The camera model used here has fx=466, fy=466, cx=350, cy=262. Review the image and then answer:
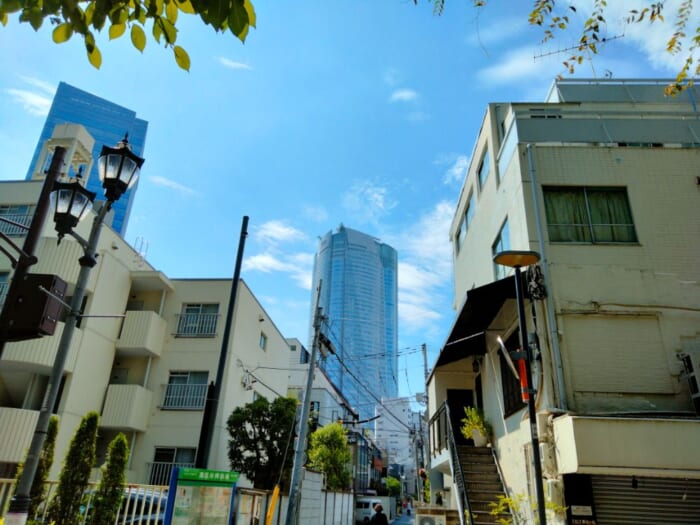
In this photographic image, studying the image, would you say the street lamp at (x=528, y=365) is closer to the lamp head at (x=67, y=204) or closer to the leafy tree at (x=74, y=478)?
the lamp head at (x=67, y=204)

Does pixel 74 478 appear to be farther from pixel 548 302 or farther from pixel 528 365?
pixel 548 302

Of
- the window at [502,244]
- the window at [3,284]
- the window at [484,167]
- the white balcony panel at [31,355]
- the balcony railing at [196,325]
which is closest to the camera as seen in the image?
the window at [502,244]

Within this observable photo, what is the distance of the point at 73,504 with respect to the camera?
7977 millimetres

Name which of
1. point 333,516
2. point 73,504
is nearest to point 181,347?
point 333,516

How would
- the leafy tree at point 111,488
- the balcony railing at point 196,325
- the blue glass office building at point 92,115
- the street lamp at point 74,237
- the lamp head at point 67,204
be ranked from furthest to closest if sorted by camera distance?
the blue glass office building at point 92,115
the balcony railing at point 196,325
the leafy tree at point 111,488
the lamp head at point 67,204
the street lamp at point 74,237

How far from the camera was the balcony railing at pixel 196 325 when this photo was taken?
760 inches

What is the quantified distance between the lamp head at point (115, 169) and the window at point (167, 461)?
1393 cm

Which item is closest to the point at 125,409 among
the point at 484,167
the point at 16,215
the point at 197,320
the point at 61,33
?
the point at 197,320

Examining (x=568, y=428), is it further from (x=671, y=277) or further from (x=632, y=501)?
(x=671, y=277)

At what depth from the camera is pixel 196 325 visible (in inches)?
Answer: 768

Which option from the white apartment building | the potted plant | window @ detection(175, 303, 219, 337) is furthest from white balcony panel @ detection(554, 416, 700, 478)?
window @ detection(175, 303, 219, 337)

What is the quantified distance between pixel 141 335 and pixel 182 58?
17795 mm

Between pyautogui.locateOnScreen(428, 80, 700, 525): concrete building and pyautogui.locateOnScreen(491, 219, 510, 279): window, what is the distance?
77 millimetres

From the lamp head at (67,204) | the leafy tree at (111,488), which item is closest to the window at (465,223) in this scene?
the leafy tree at (111,488)
